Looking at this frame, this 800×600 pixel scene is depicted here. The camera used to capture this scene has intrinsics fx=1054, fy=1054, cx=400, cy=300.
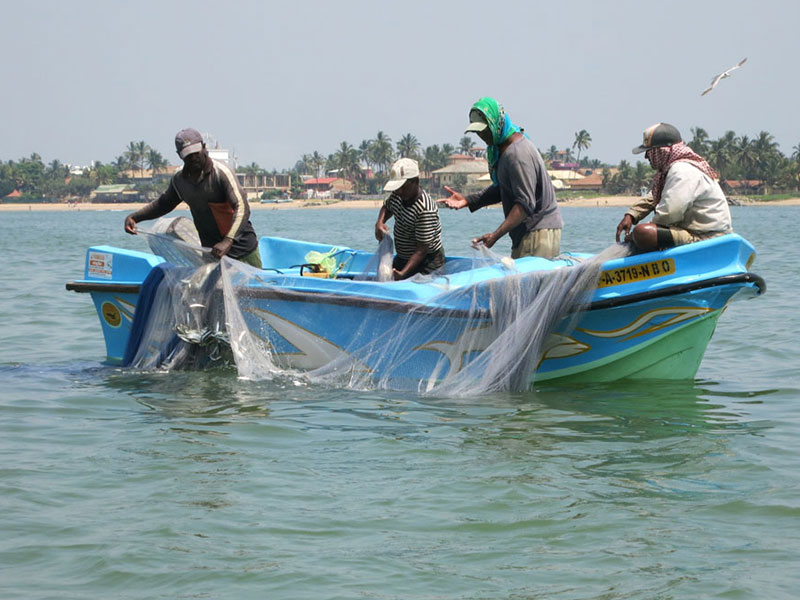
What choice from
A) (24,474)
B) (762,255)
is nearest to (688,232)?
(24,474)

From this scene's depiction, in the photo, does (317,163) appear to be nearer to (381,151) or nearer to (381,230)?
(381,151)

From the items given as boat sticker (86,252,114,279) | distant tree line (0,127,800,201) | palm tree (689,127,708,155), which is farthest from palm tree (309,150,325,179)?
boat sticker (86,252,114,279)

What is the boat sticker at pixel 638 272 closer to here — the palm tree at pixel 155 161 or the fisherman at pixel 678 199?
the fisherman at pixel 678 199

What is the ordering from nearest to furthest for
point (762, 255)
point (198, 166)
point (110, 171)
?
point (198, 166), point (762, 255), point (110, 171)

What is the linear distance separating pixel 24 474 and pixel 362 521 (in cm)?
214

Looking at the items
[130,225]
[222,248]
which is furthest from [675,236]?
[130,225]

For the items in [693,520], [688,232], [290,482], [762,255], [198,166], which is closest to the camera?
[693,520]

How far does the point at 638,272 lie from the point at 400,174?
1981mm

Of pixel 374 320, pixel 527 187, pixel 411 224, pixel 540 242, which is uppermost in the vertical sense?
pixel 527 187

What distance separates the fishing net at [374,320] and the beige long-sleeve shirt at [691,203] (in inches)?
17.2

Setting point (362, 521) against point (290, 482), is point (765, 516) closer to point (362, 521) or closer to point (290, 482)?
point (362, 521)

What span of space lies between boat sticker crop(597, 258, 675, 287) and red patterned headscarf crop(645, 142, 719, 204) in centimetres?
59

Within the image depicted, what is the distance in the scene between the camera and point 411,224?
826 cm

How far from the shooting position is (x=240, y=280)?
826 centimetres
